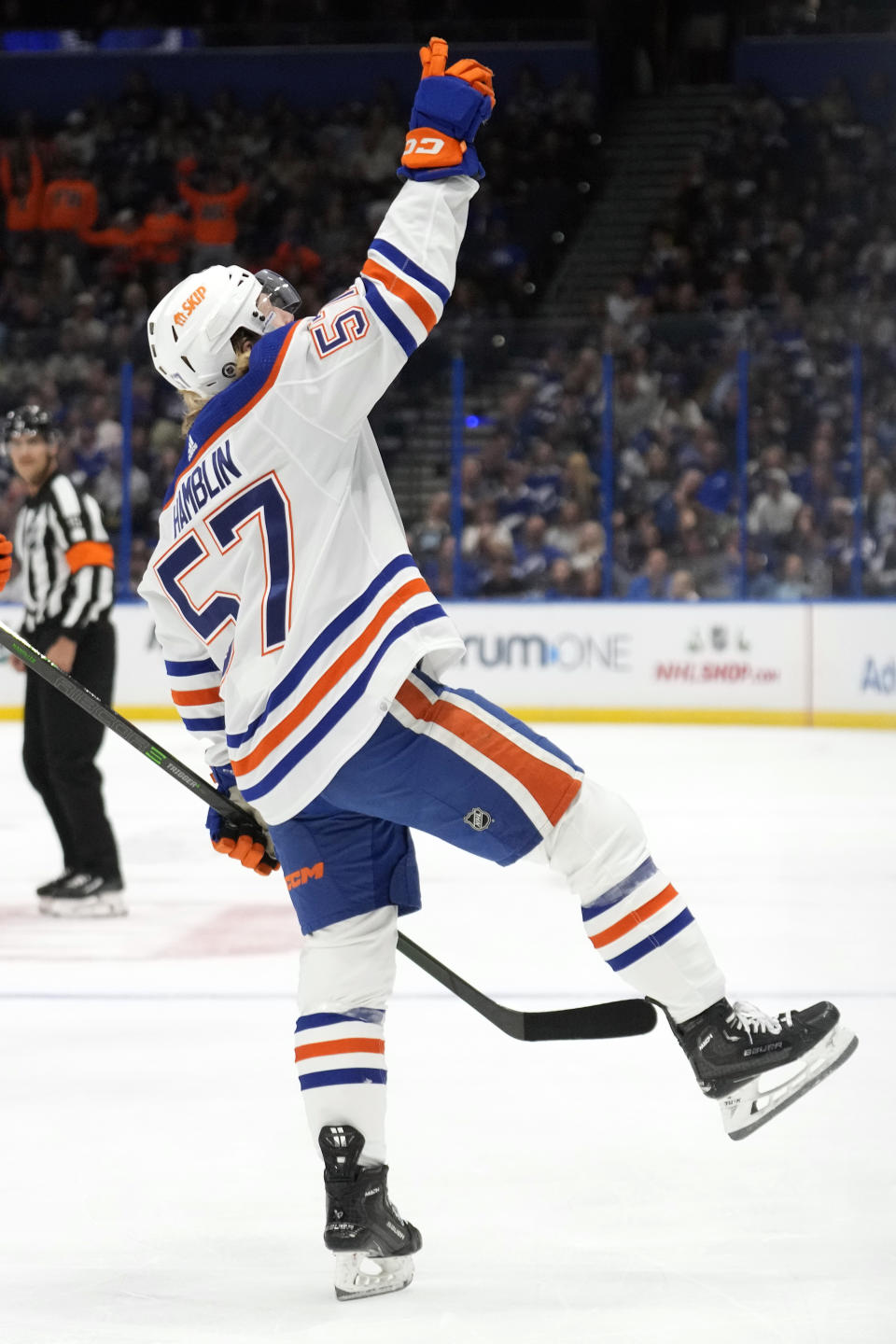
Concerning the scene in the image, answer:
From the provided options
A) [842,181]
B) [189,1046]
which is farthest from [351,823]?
[842,181]

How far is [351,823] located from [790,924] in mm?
2531

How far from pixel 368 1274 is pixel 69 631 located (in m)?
2.78

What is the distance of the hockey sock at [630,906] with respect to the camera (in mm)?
2162

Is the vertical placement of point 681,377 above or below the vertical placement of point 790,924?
above

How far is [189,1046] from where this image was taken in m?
3.36

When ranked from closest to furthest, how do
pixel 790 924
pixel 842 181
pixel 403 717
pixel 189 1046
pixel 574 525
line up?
1. pixel 403 717
2. pixel 189 1046
3. pixel 790 924
4. pixel 574 525
5. pixel 842 181

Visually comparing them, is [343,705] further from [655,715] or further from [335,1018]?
[655,715]

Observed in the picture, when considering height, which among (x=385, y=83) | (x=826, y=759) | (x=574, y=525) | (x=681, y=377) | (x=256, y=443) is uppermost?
(x=385, y=83)

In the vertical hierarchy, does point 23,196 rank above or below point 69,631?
above

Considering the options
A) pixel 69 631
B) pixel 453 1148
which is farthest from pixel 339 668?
pixel 69 631

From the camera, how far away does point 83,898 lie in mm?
4797

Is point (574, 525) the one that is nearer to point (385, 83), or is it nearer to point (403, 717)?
point (385, 83)

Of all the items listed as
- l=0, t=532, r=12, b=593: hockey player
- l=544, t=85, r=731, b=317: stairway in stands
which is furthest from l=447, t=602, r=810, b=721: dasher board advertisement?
l=0, t=532, r=12, b=593: hockey player

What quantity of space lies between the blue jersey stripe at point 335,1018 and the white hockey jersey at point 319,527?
26 cm
